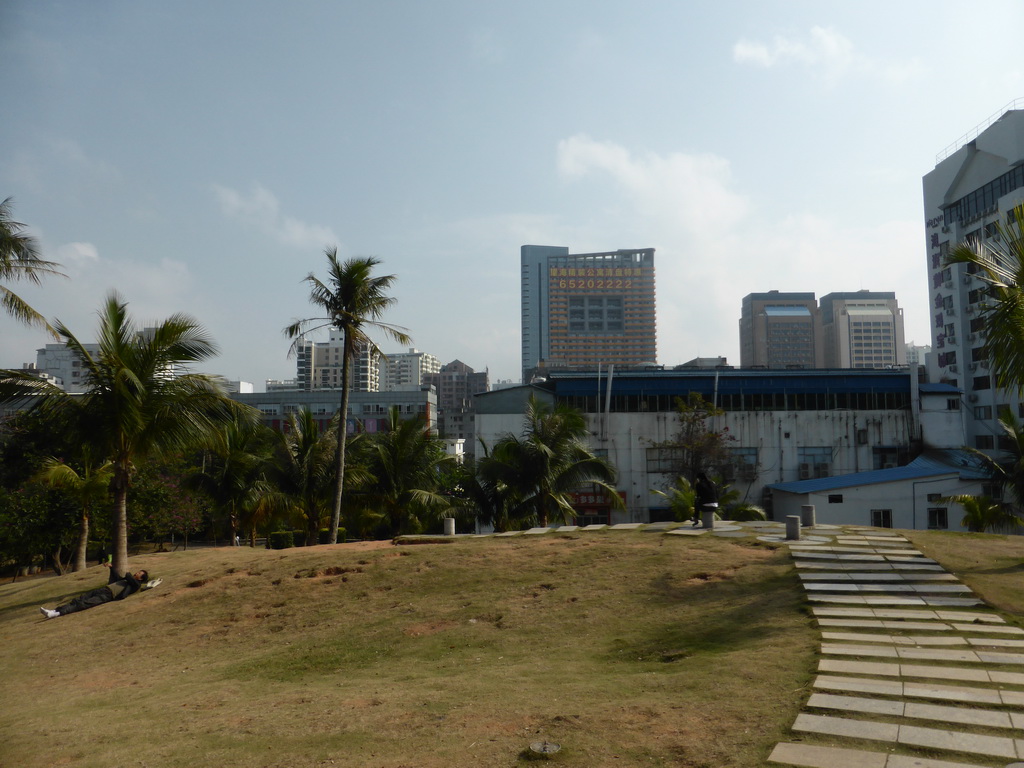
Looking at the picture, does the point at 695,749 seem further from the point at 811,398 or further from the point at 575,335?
the point at 575,335

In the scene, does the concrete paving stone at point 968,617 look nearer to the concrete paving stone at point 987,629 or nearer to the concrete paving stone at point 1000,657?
the concrete paving stone at point 987,629

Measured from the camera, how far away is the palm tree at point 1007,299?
1133 centimetres

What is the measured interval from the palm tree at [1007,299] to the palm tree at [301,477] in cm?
1910

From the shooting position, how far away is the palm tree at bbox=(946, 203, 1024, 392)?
11328mm

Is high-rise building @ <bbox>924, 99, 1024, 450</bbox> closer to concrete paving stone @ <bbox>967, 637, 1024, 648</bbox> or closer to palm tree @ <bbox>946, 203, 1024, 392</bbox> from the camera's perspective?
palm tree @ <bbox>946, 203, 1024, 392</bbox>

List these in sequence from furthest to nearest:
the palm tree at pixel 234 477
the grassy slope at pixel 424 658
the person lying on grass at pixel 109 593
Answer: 1. the palm tree at pixel 234 477
2. the person lying on grass at pixel 109 593
3. the grassy slope at pixel 424 658

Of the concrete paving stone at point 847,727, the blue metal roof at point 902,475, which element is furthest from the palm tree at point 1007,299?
the blue metal roof at point 902,475

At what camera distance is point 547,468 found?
72.8ft

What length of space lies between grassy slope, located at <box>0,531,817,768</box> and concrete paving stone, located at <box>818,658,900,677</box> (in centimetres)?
25

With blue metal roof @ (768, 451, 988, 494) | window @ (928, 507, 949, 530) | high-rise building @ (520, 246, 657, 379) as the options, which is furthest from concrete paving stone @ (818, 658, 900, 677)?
high-rise building @ (520, 246, 657, 379)

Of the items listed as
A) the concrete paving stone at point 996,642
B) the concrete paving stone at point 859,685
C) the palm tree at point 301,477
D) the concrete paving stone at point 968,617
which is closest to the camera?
the concrete paving stone at point 859,685

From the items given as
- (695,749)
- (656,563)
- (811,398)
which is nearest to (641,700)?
(695,749)

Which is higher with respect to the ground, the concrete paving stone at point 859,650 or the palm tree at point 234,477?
the palm tree at point 234,477

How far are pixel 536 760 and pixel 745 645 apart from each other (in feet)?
14.3
